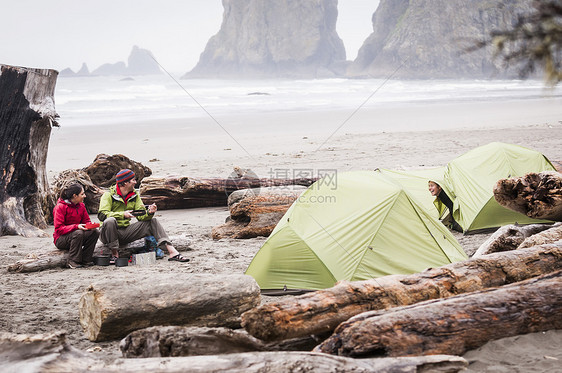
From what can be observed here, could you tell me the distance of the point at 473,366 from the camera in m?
3.68

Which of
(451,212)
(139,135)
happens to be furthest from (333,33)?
(451,212)

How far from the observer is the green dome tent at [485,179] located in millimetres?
7777

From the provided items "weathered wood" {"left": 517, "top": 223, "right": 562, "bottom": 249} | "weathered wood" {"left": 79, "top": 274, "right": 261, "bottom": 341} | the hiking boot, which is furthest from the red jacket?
"weathered wood" {"left": 517, "top": 223, "right": 562, "bottom": 249}

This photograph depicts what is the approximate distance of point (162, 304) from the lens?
14.2ft

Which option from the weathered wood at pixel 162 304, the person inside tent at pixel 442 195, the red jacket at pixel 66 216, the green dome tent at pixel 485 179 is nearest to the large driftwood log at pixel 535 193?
the green dome tent at pixel 485 179

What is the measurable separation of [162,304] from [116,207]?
3.00 metres

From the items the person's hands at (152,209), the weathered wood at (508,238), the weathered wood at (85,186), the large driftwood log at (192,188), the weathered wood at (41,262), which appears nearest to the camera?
the weathered wood at (508,238)

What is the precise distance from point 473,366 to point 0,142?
760 cm

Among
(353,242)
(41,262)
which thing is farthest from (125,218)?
(353,242)

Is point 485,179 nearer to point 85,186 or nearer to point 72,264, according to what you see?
point 72,264

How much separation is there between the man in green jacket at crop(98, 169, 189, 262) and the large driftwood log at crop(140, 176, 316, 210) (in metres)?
2.70

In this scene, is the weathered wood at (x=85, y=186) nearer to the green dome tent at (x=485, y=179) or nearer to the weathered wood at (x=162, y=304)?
the weathered wood at (x=162, y=304)

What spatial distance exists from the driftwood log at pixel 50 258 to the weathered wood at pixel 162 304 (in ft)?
7.28

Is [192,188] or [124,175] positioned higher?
[124,175]
